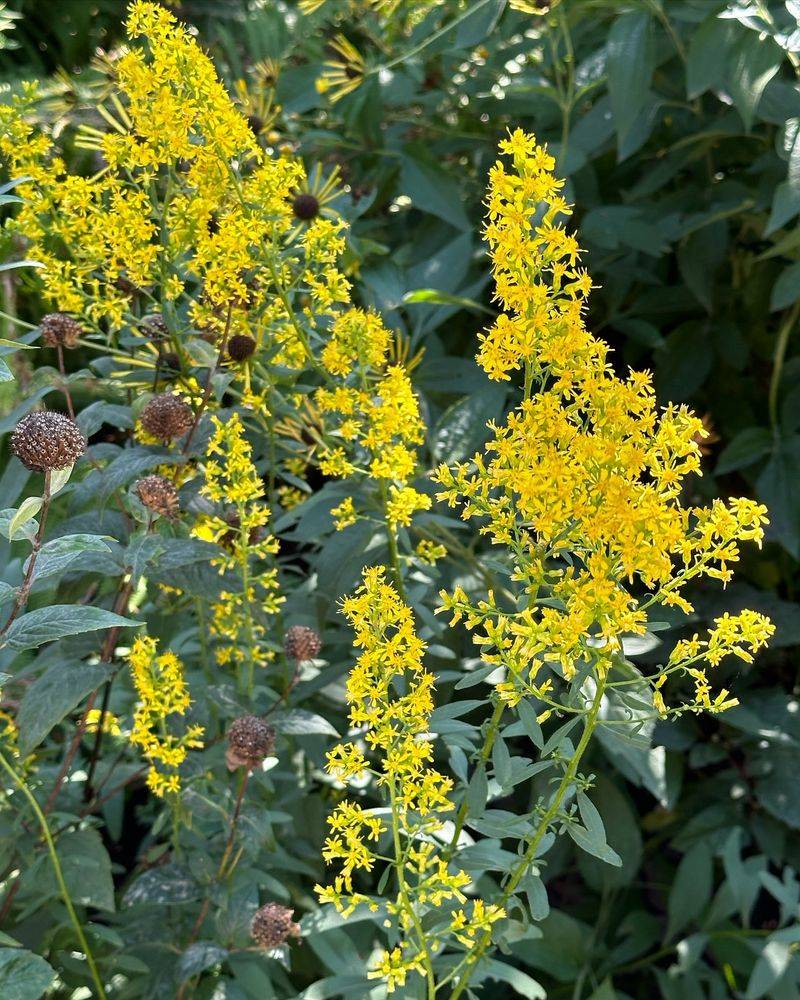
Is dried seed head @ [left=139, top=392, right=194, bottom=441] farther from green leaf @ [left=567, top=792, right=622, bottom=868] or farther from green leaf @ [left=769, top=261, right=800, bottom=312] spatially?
green leaf @ [left=769, top=261, right=800, bottom=312]

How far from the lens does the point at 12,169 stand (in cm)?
→ 89

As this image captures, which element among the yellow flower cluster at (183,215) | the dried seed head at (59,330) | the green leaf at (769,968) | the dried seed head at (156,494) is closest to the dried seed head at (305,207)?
the yellow flower cluster at (183,215)

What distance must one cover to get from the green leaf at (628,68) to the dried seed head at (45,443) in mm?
712

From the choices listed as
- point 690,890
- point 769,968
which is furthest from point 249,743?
point 690,890

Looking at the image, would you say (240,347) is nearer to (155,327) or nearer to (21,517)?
(155,327)

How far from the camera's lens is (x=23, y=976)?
694mm

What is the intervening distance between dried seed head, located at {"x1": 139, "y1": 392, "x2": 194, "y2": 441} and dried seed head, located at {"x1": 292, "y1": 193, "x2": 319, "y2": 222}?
27cm

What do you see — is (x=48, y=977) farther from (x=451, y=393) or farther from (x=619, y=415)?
(x=451, y=393)

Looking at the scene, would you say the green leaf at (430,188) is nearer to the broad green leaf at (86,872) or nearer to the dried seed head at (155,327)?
the dried seed head at (155,327)

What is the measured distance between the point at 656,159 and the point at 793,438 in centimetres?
44

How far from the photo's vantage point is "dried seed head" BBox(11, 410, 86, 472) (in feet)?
2.02

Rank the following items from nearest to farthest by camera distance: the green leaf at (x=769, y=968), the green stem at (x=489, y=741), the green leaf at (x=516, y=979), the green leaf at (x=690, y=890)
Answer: the green stem at (x=489, y=741), the green leaf at (x=516, y=979), the green leaf at (x=769, y=968), the green leaf at (x=690, y=890)

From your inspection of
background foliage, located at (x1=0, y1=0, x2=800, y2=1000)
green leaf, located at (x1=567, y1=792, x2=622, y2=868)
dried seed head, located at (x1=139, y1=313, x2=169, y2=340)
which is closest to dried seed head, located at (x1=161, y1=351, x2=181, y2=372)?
dried seed head, located at (x1=139, y1=313, x2=169, y2=340)

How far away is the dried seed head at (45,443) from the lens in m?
0.62
